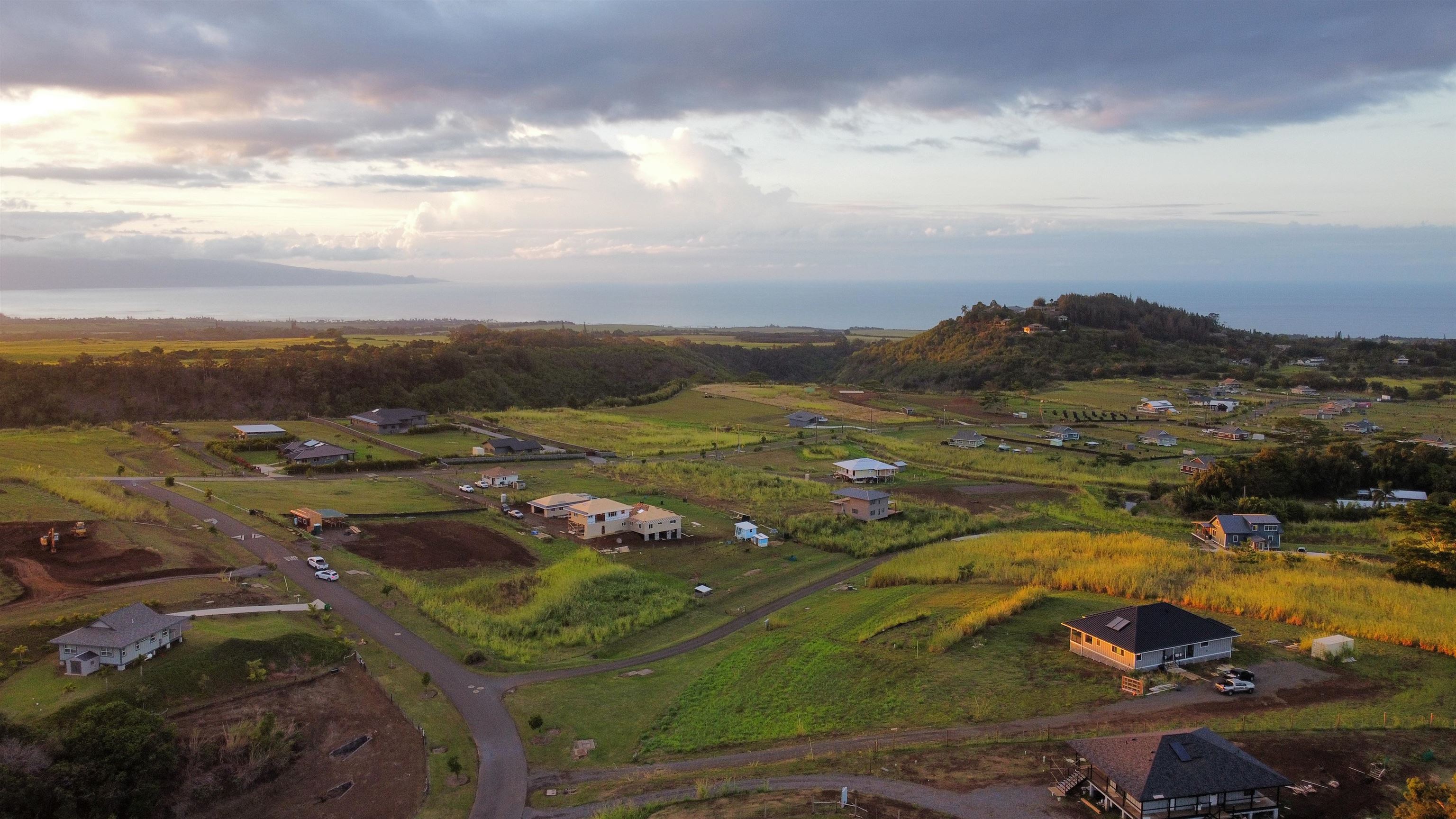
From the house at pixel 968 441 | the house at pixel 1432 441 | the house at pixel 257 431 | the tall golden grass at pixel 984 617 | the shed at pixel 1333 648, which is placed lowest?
the tall golden grass at pixel 984 617

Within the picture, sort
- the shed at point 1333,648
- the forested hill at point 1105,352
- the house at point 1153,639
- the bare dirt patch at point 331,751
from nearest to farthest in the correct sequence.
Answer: the bare dirt patch at point 331,751, the house at point 1153,639, the shed at point 1333,648, the forested hill at point 1105,352

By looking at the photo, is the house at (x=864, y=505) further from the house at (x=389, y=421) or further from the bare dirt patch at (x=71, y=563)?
the house at (x=389, y=421)

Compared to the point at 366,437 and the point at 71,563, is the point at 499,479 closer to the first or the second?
the point at 366,437

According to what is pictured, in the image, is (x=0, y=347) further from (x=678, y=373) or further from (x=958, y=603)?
(x=958, y=603)

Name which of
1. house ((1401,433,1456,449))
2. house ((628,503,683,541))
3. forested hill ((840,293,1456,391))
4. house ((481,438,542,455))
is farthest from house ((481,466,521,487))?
forested hill ((840,293,1456,391))

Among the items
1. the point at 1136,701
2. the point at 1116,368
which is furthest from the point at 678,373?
the point at 1136,701

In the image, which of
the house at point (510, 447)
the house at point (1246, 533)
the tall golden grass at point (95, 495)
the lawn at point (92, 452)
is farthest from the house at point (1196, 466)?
the lawn at point (92, 452)

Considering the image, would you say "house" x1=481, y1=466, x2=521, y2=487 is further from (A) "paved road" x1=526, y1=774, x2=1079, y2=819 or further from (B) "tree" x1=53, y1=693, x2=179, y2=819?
(A) "paved road" x1=526, y1=774, x2=1079, y2=819

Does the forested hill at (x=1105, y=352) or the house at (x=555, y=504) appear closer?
Result: the house at (x=555, y=504)
